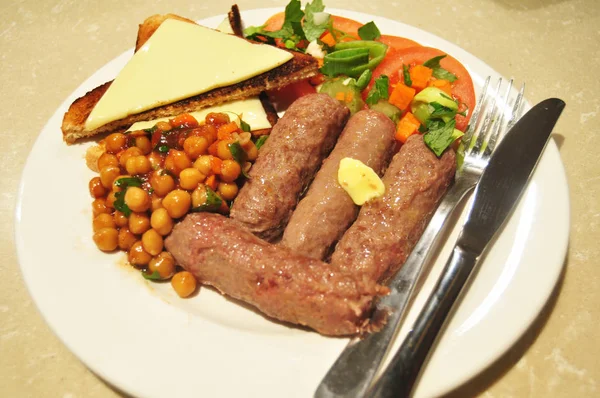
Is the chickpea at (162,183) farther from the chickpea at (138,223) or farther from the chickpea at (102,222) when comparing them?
the chickpea at (102,222)

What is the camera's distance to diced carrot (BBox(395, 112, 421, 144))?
349 centimetres

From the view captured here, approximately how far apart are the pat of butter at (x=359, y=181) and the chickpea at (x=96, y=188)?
164cm

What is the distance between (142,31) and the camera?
4.15 metres

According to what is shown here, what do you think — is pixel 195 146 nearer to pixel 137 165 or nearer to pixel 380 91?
pixel 137 165

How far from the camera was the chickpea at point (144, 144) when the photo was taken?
3.23 metres

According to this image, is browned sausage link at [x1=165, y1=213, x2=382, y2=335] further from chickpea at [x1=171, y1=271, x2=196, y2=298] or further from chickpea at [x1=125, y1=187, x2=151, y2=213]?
chickpea at [x1=125, y1=187, x2=151, y2=213]

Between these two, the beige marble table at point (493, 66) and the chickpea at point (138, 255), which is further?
the chickpea at point (138, 255)

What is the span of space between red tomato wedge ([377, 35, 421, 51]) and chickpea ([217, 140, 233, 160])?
5.98ft

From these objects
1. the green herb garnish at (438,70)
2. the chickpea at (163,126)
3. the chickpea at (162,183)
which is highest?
the green herb garnish at (438,70)

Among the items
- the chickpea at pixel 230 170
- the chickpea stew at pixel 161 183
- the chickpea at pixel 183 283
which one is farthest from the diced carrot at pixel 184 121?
the chickpea at pixel 183 283

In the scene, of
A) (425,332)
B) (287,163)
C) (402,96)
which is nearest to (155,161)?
(287,163)

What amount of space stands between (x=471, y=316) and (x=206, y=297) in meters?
1.58

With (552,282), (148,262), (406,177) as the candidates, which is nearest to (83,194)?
(148,262)

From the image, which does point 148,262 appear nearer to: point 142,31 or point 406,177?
point 406,177
